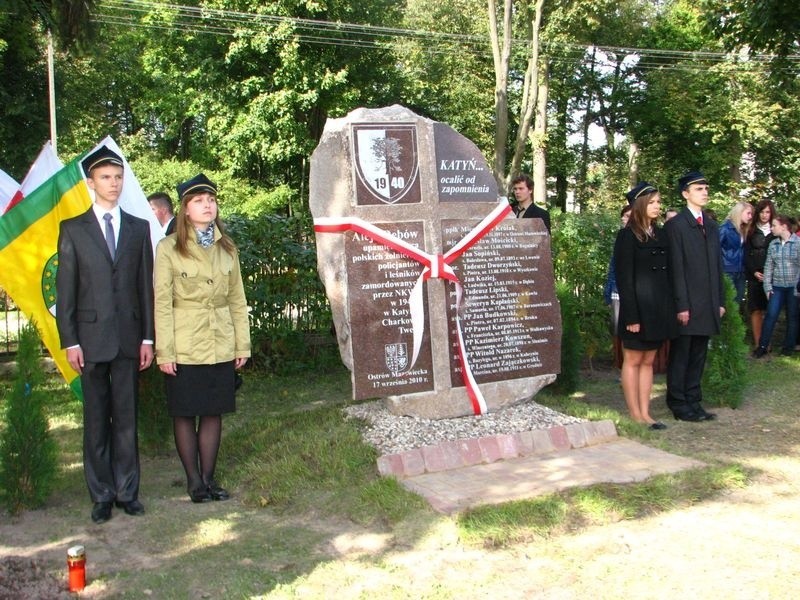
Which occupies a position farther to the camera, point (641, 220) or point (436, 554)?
point (641, 220)

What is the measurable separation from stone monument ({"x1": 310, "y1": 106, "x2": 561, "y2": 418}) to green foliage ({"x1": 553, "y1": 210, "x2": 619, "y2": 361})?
3018mm

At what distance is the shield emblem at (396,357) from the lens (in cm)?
546

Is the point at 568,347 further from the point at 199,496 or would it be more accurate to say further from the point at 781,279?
the point at 199,496

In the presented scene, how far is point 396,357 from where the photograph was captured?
5.50 metres

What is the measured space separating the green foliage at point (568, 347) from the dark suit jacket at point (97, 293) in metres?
4.18

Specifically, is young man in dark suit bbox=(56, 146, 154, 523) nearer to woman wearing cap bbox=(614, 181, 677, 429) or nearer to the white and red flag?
the white and red flag

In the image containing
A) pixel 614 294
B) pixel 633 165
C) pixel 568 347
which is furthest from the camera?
pixel 633 165

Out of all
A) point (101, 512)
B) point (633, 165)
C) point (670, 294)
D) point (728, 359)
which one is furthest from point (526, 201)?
point (633, 165)

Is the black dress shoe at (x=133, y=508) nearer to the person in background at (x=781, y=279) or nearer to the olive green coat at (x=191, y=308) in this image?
the olive green coat at (x=191, y=308)

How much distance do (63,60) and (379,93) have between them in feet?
33.1

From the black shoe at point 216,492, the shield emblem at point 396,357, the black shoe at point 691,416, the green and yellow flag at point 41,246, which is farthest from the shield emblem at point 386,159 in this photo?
the black shoe at point 691,416

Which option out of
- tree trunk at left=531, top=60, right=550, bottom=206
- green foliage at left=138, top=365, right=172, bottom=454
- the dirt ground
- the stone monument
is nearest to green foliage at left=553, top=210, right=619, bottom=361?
the stone monument

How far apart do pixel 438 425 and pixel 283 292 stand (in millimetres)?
3666

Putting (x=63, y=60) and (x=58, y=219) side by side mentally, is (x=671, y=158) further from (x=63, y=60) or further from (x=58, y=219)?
(x=58, y=219)
